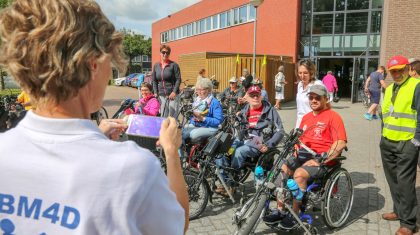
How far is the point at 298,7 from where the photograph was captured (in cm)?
2073

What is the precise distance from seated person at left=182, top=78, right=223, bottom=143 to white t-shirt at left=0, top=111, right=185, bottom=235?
4153 mm

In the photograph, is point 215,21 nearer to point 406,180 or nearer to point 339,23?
point 339,23

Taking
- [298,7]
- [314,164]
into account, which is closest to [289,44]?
[298,7]

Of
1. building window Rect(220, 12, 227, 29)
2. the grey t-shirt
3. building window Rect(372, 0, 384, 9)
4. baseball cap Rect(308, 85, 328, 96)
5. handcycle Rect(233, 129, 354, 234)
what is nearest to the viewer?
handcycle Rect(233, 129, 354, 234)

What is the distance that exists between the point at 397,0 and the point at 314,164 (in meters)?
13.5

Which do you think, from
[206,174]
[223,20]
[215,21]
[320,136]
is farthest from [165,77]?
[215,21]

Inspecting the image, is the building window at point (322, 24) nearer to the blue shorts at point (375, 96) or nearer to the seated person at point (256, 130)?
the blue shorts at point (375, 96)

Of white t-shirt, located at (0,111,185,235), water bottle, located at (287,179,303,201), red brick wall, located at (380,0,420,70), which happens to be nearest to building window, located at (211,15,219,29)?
red brick wall, located at (380,0,420,70)

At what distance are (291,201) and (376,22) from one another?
18.2 metres

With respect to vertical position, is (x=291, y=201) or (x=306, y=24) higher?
(x=306, y=24)

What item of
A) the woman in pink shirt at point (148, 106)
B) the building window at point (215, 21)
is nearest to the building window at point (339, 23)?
the building window at point (215, 21)

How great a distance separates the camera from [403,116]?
4.06 meters

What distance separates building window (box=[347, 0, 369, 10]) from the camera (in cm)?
1933

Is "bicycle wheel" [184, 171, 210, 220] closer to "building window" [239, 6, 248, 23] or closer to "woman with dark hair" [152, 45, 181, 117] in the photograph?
"woman with dark hair" [152, 45, 181, 117]
